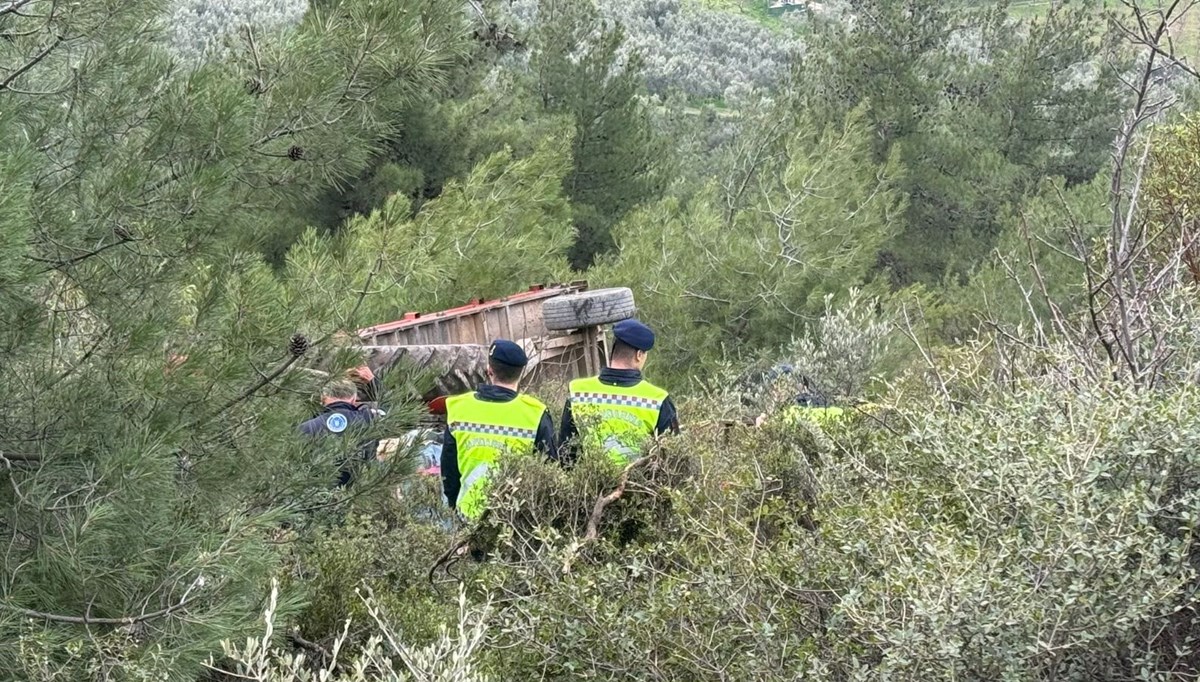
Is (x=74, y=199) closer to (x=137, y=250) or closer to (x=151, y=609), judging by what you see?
(x=137, y=250)

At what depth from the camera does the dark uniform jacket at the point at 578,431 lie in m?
5.17

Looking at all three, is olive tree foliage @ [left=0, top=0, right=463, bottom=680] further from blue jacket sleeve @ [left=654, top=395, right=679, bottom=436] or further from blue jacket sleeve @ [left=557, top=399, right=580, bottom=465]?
blue jacket sleeve @ [left=654, top=395, right=679, bottom=436]

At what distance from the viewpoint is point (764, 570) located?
10.9ft

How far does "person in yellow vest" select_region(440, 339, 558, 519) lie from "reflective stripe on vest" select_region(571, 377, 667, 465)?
0.20 meters

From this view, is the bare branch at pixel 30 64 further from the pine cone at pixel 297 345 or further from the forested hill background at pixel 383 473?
the pine cone at pixel 297 345

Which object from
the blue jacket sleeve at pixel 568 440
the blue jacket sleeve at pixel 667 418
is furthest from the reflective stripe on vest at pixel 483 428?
the blue jacket sleeve at pixel 667 418

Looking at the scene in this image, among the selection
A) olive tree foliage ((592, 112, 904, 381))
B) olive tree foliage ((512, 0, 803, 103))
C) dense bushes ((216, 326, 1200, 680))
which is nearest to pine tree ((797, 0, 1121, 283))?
olive tree foliage ((592, 112, 904, 381))

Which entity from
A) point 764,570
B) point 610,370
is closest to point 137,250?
point 764,570

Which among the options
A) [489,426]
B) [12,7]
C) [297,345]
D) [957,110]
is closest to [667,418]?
[489,426]

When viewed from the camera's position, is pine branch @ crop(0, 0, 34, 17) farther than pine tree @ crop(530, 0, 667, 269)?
No

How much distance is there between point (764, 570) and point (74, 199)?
2318 millimetres

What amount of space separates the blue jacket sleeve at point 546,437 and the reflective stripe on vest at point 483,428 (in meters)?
0.03

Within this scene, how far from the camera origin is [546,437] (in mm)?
5422

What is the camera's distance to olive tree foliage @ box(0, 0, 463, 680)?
354 cm
